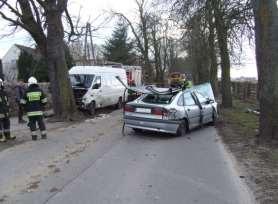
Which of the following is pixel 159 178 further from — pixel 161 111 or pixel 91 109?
pixel 91 109

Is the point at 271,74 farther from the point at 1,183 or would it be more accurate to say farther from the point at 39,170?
the point at 1,183

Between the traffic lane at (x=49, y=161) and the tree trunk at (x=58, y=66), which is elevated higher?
the tree trunk at (x=58, y=66)

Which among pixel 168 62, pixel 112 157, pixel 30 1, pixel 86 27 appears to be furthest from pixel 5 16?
pixel 168 62

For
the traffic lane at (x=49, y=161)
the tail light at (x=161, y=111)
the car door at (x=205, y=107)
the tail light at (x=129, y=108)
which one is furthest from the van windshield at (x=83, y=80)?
the tail light at (x=161, y=111)

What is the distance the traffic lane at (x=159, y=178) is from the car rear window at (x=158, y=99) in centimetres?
246

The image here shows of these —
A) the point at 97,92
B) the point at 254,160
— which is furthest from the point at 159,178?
the point at 97,92

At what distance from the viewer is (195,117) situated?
16.9 meters

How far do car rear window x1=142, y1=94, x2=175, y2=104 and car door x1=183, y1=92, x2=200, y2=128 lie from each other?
0.56 meters

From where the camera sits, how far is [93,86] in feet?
80.2

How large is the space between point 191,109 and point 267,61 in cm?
409

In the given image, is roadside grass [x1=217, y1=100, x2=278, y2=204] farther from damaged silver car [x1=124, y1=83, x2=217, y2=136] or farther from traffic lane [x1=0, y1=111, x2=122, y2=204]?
traffic lane [x1=0, y1=111, x2=122, y2=204]

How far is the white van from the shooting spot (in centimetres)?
2392

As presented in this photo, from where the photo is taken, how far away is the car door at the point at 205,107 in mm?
17625

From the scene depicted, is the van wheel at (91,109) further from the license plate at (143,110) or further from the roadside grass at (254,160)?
the license plate at (143,110)
